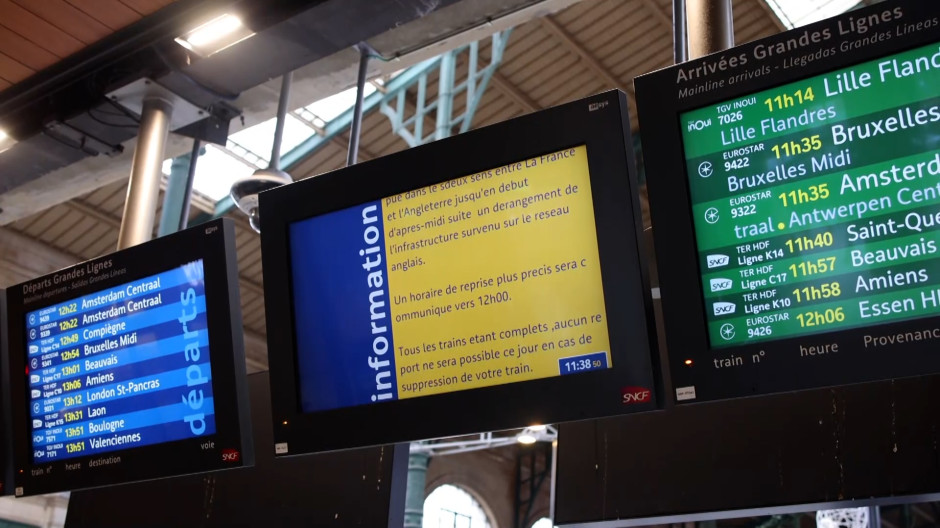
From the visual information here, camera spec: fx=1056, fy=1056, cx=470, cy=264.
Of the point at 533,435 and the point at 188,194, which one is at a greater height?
the point at 188,194

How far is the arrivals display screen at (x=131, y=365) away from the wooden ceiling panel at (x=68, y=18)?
157 cm

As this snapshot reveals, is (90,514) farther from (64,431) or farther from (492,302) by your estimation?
(492,302)

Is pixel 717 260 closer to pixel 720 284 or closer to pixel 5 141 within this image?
pixel 720 284

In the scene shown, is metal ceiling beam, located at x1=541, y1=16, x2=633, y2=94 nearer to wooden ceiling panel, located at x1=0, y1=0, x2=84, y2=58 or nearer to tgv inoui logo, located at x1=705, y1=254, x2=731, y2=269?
wooden ceiling panel, located at x1=0, y1=0, x2=84, y2=58

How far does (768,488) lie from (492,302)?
2.32m

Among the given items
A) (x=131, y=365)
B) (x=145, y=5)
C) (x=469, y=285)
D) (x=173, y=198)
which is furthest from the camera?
(x=173, y=198)

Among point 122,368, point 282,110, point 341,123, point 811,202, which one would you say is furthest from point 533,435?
point 811,202

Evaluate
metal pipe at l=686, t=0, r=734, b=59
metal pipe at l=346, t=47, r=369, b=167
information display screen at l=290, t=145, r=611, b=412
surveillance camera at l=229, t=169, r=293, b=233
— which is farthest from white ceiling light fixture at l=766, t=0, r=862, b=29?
information display screen at l=290, t=145, r=611, b=412

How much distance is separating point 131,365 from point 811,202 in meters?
3.33

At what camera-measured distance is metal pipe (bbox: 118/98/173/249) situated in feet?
21.6

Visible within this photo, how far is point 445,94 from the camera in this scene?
1981 cm

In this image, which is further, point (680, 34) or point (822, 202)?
point (680, 34)

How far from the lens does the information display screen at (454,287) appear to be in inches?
155

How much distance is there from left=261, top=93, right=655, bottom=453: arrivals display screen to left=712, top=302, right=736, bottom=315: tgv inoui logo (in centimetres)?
26
